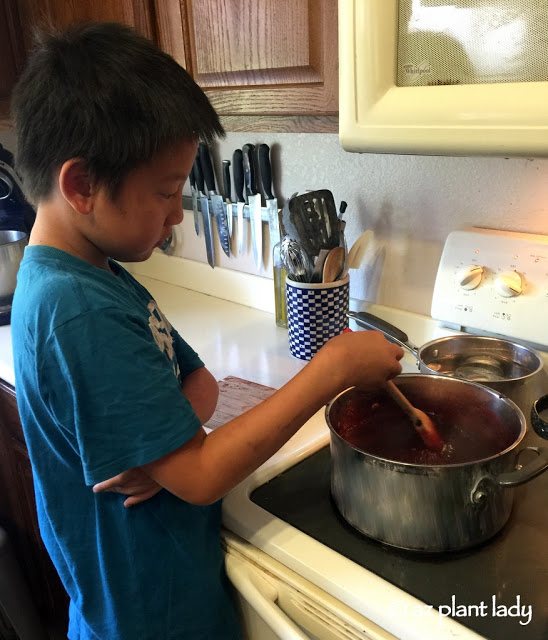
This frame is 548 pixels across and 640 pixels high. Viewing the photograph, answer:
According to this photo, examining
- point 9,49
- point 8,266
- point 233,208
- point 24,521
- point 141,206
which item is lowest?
point 24,521

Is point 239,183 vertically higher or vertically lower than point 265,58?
lower

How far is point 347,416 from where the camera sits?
2.64ft

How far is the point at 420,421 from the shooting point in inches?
30.5

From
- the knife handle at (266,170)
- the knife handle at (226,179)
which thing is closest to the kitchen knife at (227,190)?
the knife handle at (226,179)

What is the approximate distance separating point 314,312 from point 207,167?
0.52 m

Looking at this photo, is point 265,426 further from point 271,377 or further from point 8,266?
point 8,266

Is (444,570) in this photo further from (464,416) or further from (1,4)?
(1,4)

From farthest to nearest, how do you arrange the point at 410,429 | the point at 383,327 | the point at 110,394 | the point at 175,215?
the point at 383,327
the point at 410,429
the point at 175,215
the point at 110,394

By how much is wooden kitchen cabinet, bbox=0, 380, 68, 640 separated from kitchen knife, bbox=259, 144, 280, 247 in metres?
0.67

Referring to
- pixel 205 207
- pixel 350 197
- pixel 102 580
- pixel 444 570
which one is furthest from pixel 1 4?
pixel 444 570

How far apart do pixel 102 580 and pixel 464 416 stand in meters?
0.51

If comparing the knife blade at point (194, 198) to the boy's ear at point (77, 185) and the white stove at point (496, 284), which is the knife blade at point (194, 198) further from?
the boy's ear at point (77, 185)

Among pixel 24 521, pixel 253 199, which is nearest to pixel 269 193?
pixel 253 199

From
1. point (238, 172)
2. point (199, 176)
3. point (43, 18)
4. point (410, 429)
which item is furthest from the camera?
point (199, 176)
